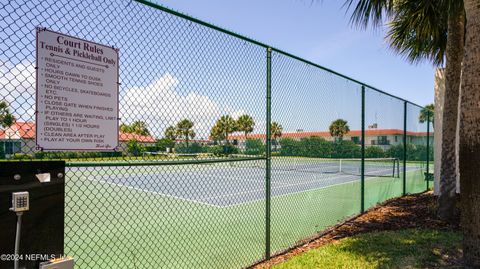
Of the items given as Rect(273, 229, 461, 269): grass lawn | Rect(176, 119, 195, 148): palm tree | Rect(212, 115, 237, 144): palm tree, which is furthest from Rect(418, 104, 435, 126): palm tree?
Rect(176, 119, 195, 148): palm tree

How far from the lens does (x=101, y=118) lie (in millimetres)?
3131

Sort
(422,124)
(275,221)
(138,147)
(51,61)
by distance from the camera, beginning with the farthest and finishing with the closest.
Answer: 1. (422,124)
2. (275,221)
3. (138,147)
4. (51,61)

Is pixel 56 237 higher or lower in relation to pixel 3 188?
lower

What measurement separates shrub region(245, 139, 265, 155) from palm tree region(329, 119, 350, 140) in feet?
11.1

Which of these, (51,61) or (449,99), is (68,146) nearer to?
(51,61)

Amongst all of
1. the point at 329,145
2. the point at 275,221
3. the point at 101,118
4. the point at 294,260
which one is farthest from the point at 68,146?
the point at 329,145

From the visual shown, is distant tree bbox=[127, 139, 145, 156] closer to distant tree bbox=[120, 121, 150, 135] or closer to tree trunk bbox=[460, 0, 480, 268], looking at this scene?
distant tree bbox=[120, 121, 150, 135]

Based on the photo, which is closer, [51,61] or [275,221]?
[51,61]

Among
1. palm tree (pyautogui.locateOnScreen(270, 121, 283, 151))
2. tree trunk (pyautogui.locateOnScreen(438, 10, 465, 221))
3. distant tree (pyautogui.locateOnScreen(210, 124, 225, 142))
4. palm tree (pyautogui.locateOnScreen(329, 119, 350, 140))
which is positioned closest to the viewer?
distant tree (pyautogui.locateOnScreen(210, 124, 225, 142))

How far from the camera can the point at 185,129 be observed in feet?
13.7

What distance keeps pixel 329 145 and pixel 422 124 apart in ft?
29.4

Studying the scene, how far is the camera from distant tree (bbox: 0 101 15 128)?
8.79ft

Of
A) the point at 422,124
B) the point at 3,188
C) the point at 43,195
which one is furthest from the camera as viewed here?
the point at 422,124

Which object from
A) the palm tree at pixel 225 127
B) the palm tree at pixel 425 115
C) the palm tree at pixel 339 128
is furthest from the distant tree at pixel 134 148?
the palm tree at pixel 425 115
